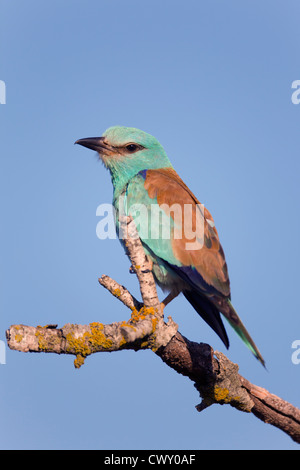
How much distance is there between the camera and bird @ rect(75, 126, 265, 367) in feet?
16.0

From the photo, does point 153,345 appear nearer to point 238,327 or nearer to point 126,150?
point 238,327

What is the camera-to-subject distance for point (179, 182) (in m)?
5.90

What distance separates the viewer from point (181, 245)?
16.9 ft

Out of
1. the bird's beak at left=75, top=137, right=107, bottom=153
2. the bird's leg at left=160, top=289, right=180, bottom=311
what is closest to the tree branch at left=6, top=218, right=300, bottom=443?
the bird's leg at left=160, top=289, right=180, bottom=311

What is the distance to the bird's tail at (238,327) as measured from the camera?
4.54 meters

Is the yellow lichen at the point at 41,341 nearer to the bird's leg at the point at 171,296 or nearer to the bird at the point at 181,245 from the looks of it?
the bird at the point at 181,245

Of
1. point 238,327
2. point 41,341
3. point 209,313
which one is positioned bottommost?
point 41,341

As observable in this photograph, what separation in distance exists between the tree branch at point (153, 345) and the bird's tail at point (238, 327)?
0.74 feet

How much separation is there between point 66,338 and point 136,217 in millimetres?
1835

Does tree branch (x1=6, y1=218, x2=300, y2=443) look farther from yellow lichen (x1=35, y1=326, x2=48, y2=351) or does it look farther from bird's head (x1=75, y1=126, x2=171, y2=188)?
bird's head (x1=75, y1=126, x2=171, y2=188)

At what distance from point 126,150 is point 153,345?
2726 mm

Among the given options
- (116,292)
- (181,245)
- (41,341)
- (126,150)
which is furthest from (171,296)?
(41,341)

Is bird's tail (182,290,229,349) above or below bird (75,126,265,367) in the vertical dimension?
below
